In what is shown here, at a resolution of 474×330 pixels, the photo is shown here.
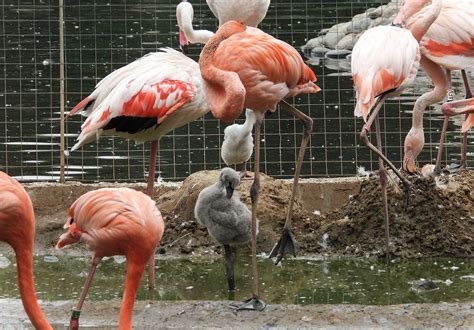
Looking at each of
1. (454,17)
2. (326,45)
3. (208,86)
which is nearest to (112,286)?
(208,86)

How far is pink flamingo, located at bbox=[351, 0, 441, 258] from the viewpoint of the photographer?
715 cm

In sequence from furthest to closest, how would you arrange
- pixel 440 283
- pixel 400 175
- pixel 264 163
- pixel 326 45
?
pixel 326 45 → pixel 264 163 → pixel 400 175 → pixel 440 283

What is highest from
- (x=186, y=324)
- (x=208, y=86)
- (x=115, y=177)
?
(x=208, y=86)

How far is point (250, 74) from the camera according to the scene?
6.34m

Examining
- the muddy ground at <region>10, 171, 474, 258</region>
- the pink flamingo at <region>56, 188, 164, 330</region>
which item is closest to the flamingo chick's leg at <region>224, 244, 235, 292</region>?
the muddy ground at <region>10, 171, 474, 258</region>

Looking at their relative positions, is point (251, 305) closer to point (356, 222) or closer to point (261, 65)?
point (261, 65)

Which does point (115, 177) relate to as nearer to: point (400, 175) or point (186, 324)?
point (400, 175)

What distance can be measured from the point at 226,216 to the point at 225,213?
0.02m

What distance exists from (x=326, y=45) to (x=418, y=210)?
446 inches

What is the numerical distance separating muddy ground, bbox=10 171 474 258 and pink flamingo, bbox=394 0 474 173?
0.33 m

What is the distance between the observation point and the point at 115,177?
9.34 meters

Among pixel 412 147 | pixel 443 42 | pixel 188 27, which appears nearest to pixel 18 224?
pixel 188 27

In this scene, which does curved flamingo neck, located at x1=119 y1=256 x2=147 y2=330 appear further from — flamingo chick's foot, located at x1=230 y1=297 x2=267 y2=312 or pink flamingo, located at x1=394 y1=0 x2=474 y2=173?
pink flamingo, located at x1=394 y1=0 x2=474 y2=173

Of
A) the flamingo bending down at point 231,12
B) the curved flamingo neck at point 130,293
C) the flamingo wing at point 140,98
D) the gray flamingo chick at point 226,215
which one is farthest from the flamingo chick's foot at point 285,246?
the curved flamingo neck at point 130,293
